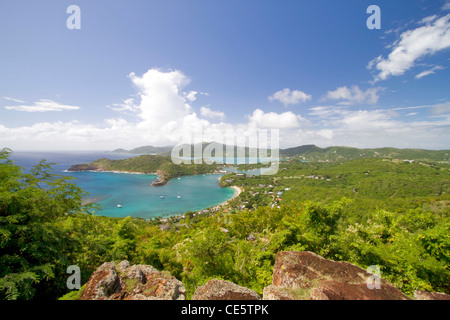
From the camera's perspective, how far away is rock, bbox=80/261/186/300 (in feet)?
13.3

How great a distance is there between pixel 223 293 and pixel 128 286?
286 centimetres

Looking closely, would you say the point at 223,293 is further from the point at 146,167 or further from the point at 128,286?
the point at 146,167

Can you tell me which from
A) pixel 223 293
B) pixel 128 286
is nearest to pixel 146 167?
pixel 128 286

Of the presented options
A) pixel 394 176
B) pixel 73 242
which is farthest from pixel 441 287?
pixel 394 176

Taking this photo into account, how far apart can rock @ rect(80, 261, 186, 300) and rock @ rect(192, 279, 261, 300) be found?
0.91 meters

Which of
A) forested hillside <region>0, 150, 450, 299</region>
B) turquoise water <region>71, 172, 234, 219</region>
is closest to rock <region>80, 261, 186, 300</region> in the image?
forested hillside <region>0, 150, 450, 299</region>

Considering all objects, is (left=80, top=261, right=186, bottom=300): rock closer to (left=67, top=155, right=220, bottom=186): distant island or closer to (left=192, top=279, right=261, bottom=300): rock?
(left=192, top=279, right=261, bottom=300): rock

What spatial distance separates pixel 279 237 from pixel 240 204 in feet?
179

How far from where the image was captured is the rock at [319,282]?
13.4 ft

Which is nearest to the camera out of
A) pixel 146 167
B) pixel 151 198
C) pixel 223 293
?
pixel 223 293

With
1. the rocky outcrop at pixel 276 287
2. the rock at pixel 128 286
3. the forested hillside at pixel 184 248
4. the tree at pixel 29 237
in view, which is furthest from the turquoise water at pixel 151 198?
the rocky outcrop at pixel 276 287

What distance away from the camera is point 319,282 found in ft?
15.7

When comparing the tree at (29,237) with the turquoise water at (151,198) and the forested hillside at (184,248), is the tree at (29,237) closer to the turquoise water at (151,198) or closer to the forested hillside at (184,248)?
the forested hillside at (184,248)
